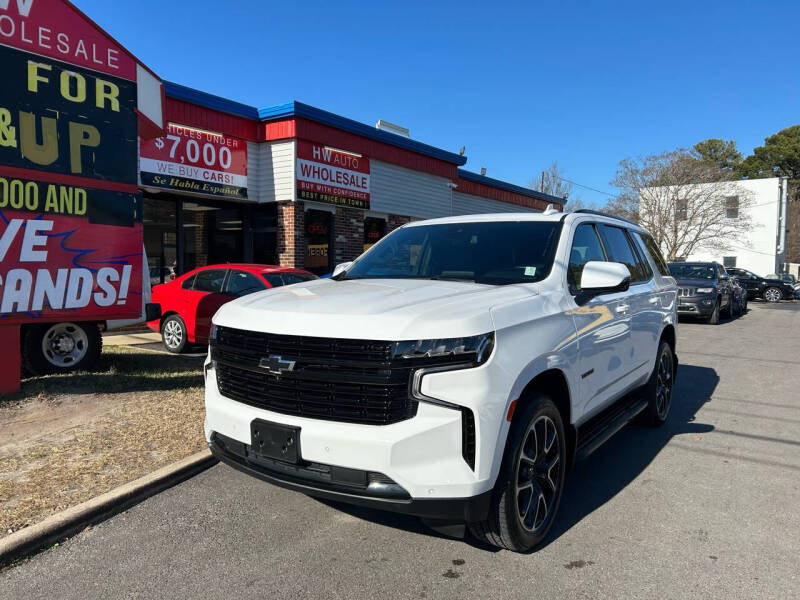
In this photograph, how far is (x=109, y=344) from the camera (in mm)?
9492

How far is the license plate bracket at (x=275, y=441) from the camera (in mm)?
2826

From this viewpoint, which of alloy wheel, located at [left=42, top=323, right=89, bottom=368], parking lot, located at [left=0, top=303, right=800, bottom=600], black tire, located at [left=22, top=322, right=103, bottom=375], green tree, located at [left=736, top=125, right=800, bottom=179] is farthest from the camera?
green tree, located at [left=736, top=125, right=800, bottom=179]

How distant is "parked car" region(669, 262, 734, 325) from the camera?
15.1 meters

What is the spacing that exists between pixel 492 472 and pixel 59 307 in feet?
18.0

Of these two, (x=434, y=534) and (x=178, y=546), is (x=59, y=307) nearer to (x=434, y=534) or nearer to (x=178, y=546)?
(x=178, y=546)

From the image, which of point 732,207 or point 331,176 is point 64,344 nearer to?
point 331,176

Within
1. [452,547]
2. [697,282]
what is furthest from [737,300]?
[452,547]

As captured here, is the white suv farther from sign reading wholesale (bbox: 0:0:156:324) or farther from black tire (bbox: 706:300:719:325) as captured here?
black tire (bbox: 706:300:719:325)

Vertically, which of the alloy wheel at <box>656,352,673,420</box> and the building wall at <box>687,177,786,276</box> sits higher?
the building wall at <box>687,177,786,276</box>

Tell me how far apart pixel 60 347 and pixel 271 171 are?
7.38 m

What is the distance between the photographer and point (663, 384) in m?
5.56

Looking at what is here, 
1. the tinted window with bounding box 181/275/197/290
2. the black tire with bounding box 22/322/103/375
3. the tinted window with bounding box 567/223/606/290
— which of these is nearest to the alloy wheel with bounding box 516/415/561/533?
the tinted window with bounding box 567/223/606/290

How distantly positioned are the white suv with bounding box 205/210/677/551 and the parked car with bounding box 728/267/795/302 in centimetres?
2746

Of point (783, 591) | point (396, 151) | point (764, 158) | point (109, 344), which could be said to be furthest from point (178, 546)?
point (764, 158)
